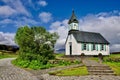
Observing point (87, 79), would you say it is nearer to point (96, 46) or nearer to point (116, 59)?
point (116, 59)

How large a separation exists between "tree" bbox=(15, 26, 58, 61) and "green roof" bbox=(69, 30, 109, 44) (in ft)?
50.4

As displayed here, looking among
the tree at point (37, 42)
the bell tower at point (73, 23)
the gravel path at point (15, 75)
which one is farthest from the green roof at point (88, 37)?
the gravel path at point (15, 75)

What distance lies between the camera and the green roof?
171 feet

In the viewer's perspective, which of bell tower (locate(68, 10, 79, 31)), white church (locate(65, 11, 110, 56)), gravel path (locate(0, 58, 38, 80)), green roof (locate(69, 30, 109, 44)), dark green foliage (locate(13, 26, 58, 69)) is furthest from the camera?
bell tower (locate(68, 10, 79, 31))

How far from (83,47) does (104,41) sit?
779 cm

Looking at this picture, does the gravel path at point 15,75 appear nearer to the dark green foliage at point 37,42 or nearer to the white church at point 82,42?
the dark green foliage at point 37,42

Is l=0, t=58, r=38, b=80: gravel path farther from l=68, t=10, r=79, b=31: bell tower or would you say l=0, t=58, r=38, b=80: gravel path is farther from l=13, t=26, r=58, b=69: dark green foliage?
l=68, t=10, r=79, b=31: bell tower

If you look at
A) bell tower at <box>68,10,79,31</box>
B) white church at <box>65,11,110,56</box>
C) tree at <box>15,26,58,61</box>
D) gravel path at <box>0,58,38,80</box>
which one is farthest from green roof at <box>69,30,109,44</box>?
gravel path at <box>0,58,38,80</box>

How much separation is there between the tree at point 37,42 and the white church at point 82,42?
15216mm

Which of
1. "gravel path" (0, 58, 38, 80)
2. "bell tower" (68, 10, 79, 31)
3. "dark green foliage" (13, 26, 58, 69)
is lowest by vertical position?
"gravel path" (0, 58, 38, 80)

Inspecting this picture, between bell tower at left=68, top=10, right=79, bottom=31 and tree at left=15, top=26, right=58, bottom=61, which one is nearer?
tree at left=15, top=26, right=58, bottom=61

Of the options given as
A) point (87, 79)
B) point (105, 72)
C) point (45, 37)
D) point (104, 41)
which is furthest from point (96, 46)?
point (87, 79)

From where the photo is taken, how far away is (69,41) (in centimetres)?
→ 5434

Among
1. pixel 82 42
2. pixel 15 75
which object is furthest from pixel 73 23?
pixel 15 75
